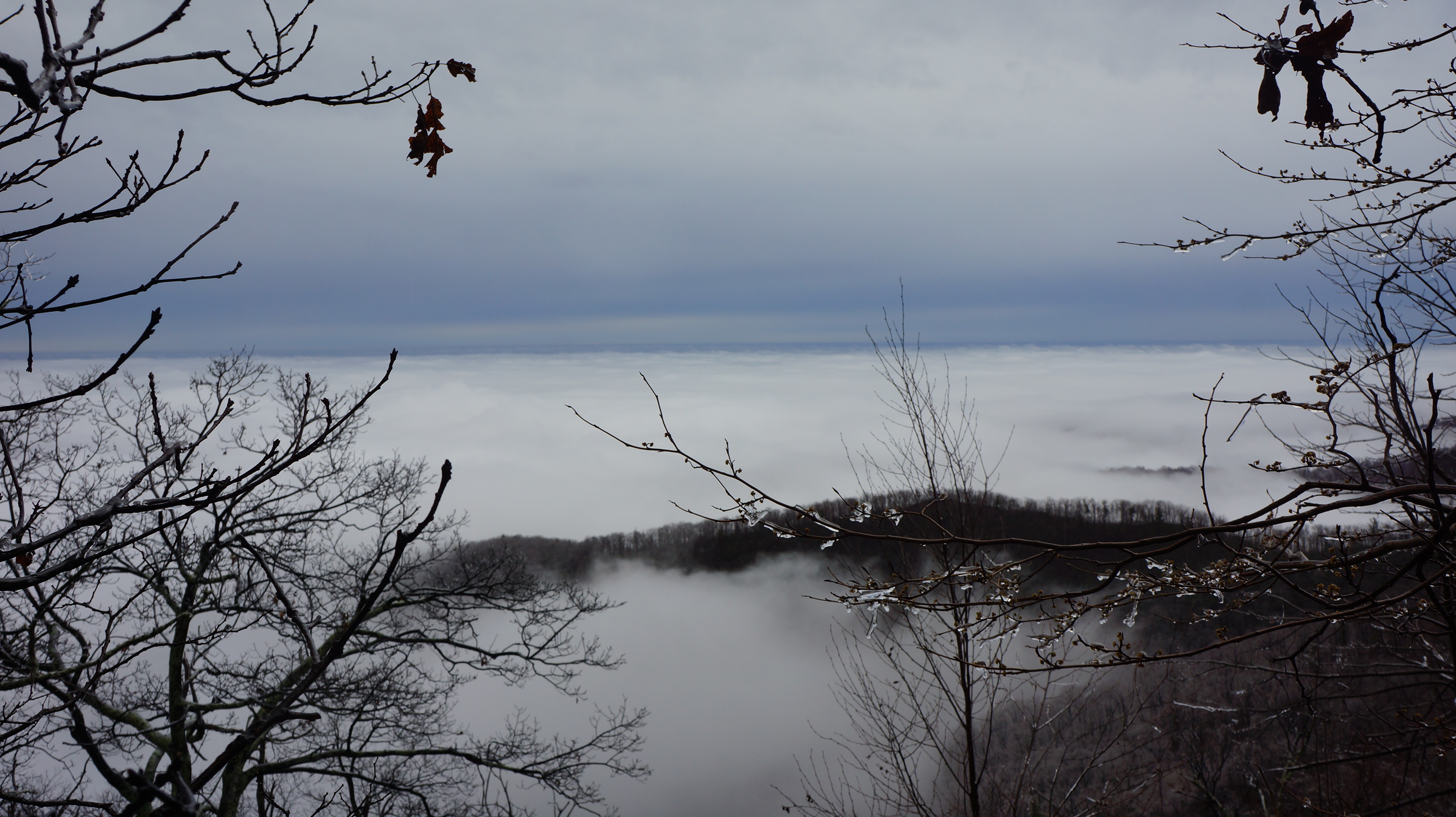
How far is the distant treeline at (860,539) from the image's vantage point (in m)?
5.89

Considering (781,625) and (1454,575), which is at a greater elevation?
(1454,575)

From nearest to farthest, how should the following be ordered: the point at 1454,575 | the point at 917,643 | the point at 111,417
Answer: the point at 1454,575 → the point at 917,643 → the point at 111,417

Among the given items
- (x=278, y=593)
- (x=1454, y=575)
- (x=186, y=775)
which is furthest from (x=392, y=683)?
(x=1454, y=575)

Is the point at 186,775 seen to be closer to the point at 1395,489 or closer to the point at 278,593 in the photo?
the point at 278,593

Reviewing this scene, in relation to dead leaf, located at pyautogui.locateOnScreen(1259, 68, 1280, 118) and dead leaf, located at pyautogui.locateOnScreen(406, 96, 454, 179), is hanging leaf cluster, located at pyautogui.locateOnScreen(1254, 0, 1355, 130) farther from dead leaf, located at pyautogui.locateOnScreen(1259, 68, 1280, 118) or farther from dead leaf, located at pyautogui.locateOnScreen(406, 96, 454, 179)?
dead leaf, located at pyautogui.locateOnScreen(406, 96, 454, 179)

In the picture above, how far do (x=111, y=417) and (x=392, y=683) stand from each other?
5.88 m

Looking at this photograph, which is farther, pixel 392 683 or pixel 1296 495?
pixel 392 683

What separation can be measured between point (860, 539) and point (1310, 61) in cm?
637

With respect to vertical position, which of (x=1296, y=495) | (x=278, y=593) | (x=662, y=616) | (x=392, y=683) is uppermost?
(x=1296, y=495)

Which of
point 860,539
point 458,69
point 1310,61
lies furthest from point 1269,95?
point 860,539

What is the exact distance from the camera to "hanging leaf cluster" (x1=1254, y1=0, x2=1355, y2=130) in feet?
7.69

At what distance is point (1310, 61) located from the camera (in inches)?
94.3

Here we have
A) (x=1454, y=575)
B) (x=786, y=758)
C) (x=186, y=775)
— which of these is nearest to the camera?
(x=1454, y=575)

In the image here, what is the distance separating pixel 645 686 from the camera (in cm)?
10888
